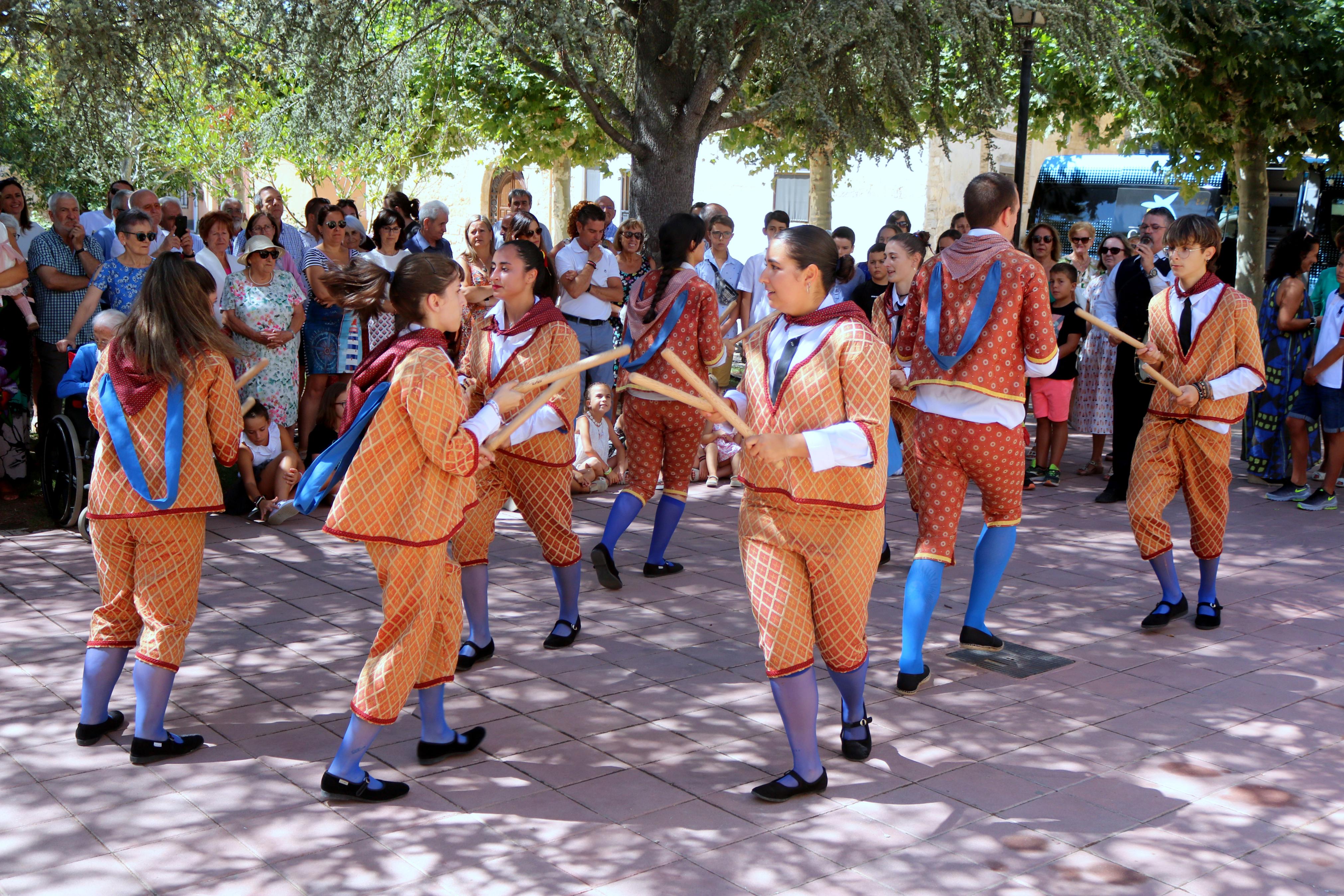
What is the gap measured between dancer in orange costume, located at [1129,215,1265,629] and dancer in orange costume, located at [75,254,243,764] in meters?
4.01

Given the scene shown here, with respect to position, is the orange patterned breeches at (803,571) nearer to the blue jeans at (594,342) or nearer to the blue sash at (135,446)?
the blue sash at (135,446)

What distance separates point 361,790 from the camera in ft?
12.8

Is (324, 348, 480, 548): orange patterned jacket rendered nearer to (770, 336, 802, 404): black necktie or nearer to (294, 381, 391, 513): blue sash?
(294, 381, 391, 513): blue sash

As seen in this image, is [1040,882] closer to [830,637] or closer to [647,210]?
[830,637]

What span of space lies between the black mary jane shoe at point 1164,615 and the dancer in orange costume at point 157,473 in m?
4.18

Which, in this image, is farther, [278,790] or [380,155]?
[380,155]

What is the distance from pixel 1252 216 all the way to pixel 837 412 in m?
11.1

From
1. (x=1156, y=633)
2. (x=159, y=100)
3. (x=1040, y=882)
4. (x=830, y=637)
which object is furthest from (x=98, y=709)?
(x=159, y=100)

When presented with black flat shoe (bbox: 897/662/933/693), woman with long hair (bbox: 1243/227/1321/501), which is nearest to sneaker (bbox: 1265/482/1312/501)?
woman with long hair (bbox: 1243/227/1321/501)

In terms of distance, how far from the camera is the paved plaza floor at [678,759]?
356cm

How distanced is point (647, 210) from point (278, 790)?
6766mm

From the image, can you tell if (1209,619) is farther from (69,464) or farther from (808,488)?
(69,464)

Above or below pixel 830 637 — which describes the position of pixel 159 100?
above

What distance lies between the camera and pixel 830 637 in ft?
13.0
